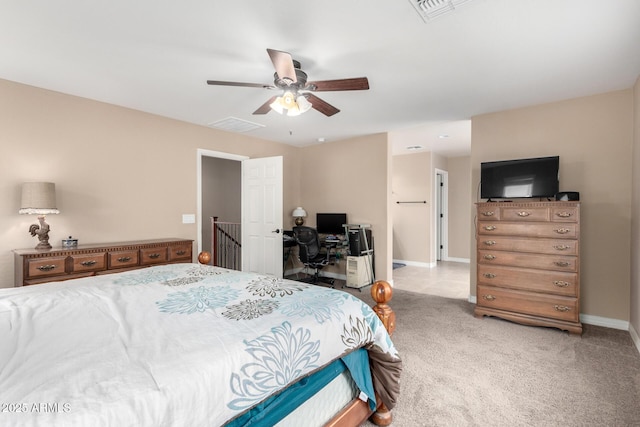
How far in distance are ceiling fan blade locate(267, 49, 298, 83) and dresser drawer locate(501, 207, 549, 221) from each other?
2.69m

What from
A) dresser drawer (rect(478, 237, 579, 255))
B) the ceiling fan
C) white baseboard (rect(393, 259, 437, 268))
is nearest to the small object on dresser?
the ceiling fan

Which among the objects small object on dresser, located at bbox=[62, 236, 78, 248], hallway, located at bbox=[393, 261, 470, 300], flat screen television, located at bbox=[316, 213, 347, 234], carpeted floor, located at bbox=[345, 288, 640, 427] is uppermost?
flat screen television, located at bbox=[316, 213, 347, 234]

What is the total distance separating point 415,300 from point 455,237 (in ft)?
12.0

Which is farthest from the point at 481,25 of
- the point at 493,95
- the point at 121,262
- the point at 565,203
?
the point at 121,262

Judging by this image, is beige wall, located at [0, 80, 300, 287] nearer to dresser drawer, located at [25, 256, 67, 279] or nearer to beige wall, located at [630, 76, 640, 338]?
dresser drawer, located at [25, 256, 67, 279]

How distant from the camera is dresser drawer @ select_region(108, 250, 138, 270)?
316cm

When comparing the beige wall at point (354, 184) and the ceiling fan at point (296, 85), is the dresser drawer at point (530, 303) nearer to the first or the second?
the beige wall at point (354, 184)

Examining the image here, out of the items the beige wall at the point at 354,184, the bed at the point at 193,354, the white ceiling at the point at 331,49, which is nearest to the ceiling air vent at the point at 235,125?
the white ceiling at the point at 331,49

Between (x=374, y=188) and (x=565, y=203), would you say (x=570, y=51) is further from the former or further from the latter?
(x=374, y=188)

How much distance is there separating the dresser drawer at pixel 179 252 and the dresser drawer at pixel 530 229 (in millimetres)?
3476

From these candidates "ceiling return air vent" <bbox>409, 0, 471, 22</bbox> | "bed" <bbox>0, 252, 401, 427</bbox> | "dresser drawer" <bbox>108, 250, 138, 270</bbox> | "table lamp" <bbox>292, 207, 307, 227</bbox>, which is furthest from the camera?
"table lamp" <bbox>292, 207, 307, 227</bbox>

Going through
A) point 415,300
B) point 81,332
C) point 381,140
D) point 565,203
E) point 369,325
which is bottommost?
point 415,300

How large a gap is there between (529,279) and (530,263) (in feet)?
0.56

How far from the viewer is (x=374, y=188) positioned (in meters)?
5.10
